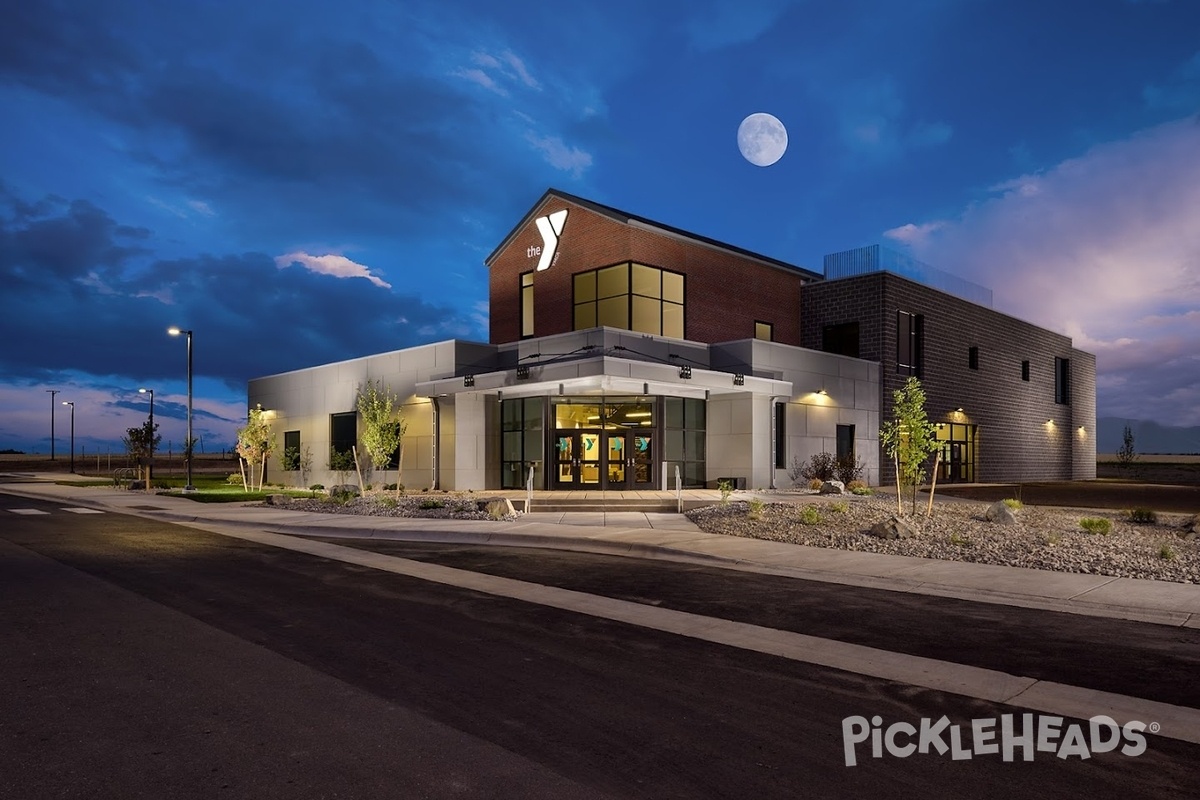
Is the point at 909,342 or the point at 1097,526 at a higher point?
the point at 909,342

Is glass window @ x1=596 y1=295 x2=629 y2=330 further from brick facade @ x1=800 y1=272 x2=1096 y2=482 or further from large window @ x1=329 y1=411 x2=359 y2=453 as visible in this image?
large window @ x1=329 y1=411 x2=359 y2=453

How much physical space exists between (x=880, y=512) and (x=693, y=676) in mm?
13498

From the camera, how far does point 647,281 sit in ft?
105

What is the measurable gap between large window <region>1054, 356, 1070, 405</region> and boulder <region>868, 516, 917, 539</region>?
44.2 metres

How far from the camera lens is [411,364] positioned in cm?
3328

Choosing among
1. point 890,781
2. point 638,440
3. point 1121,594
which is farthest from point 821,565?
point 638,440

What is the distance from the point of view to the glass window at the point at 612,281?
3164cm

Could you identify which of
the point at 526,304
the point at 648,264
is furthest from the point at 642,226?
the point at 526,304

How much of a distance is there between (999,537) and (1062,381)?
146 feet

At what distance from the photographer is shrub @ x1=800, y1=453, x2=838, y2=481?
3073 cm

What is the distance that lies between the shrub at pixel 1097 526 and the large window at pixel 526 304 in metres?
24.8

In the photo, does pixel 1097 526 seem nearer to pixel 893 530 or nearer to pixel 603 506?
pixel 893 530

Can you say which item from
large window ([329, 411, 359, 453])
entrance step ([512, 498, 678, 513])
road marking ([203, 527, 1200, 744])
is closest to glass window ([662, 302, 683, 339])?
entrance step ([512, 498, 678, 513])

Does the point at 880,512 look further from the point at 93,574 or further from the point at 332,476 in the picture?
the point at 332,476
